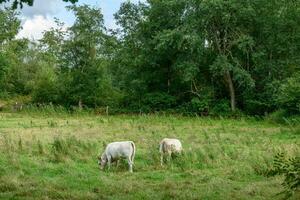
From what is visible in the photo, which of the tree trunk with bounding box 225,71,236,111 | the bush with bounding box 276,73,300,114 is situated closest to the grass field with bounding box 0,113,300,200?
the bush with bounding box 276,73,300,114

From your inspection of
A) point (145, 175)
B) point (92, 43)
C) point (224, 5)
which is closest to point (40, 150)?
point (145, 175)

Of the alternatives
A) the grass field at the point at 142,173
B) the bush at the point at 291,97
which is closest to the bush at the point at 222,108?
the bush at the point at 291,97

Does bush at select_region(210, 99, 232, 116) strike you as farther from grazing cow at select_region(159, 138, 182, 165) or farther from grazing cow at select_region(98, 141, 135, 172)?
grazing cow at select_region(98, 141, 135, 172)

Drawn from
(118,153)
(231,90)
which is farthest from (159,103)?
(118,153)

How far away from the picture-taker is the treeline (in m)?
39.6

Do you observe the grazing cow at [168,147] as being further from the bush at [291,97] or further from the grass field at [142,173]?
the bush at [291,97]

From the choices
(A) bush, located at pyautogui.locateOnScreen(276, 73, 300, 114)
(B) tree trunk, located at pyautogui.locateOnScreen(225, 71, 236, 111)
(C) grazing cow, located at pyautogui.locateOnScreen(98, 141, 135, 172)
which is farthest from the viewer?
(B) tree trunk, located at pyautogui.locateOnScreen(225, 71, 236, 111)

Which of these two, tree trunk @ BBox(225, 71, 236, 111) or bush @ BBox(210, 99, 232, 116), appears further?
tree trunk @ BBox(225, 71, 236, 111)

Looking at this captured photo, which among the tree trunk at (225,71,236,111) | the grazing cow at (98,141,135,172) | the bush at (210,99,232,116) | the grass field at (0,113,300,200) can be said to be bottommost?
the grass field at (0,113,300,200)

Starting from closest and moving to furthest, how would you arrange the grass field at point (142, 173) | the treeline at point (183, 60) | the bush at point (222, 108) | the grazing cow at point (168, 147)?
the grass field at point (142, 173) < the grazing cow at point (168, 147) < the treeline at point (183, 60) < the bush at point (222, 108)

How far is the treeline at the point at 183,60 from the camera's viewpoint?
3962cm

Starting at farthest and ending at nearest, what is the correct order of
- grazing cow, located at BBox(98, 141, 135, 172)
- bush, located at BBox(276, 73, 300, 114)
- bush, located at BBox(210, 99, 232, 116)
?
bush, located at BBox(210, 99, 232, 116)
bush, located at BBox(276, 73, 300, 114)
grazing cow, located at BBox(98, 141, 135, 172)

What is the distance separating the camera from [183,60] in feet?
138

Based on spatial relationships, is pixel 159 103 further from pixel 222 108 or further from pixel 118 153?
pixel 118 153
